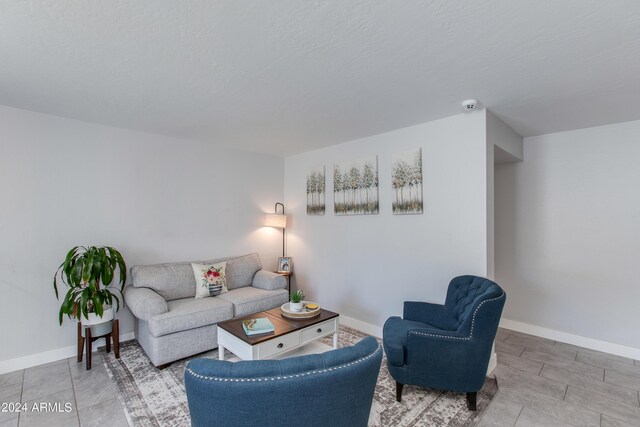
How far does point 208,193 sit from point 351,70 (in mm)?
2775

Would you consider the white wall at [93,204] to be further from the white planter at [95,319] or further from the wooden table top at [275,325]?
the wooden table top at [275,325]

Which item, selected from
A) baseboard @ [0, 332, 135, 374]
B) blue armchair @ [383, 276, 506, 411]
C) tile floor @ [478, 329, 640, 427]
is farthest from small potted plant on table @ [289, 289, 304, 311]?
baseboard @ [0, 332, 135, 374]

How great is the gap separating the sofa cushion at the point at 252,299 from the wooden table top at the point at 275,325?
1.68ft

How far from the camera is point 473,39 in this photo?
171cm

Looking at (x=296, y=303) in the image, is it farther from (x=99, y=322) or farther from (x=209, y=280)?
(x=99, y=322)

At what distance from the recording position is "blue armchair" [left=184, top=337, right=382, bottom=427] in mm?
1027

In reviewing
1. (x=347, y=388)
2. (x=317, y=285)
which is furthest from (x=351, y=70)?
(x=317, y=285)

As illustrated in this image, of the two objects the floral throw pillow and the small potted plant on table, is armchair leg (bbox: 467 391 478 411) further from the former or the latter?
the floral throw pillow

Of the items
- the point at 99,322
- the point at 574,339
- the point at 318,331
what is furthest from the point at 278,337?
the point at 574,339

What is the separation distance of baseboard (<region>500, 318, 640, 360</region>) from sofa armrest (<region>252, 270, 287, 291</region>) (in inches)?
118

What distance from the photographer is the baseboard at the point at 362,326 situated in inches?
143

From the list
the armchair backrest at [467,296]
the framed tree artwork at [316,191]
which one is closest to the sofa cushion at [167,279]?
the framed tree artwork at [316,191]

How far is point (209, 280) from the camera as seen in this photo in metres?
3.59

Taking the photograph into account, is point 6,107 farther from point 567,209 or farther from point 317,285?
point 567,209
